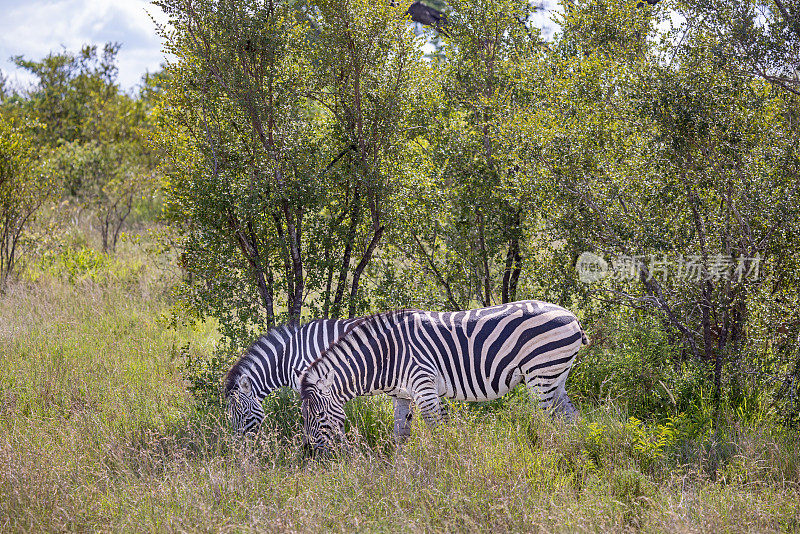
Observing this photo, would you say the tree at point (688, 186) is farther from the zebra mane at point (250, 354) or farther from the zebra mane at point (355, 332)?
the zebra mane at point (250, 354)

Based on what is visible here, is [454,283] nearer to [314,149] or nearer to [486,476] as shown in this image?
[314,149]

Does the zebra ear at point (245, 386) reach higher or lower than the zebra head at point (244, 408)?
higher

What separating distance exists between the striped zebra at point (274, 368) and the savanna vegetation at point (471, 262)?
0.74 ft

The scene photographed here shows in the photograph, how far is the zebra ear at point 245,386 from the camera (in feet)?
17.9

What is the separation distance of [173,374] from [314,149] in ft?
10.4

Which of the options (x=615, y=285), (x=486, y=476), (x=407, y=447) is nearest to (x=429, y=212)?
(x=615, y=285)

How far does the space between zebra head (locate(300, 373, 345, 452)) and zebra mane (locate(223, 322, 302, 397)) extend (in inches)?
25.1

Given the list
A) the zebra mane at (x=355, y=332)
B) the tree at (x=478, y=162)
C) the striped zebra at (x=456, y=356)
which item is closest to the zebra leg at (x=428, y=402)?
the striped zebra at (x=456, y=356)

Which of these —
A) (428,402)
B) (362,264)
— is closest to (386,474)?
(428,402)

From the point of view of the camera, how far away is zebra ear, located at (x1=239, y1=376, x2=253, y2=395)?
5.46 metres

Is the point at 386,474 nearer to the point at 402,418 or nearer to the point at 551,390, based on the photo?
the point at 402,418

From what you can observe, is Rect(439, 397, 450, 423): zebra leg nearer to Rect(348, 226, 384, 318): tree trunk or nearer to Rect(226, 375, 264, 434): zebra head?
Rect(348, 226, 384, 318): tree trunk

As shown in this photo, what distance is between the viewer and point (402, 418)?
5.57m

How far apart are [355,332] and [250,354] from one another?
1026mm
